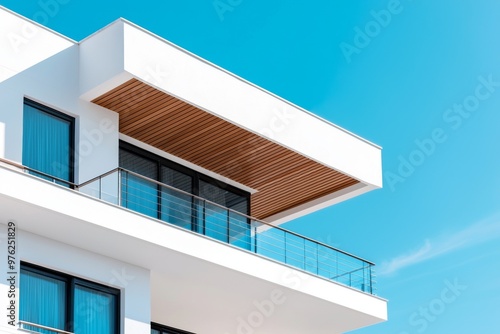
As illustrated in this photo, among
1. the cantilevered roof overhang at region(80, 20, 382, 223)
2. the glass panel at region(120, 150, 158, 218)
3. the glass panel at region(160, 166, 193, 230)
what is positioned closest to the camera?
the cantilevered roof overhang at region(80, 20, 382, 223)

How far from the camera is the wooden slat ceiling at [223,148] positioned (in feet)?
61.3

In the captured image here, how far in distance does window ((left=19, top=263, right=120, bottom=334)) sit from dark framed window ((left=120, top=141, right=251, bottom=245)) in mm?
1640

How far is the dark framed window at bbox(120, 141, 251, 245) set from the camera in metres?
18.8

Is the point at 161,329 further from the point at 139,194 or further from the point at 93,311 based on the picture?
the point at 93,311

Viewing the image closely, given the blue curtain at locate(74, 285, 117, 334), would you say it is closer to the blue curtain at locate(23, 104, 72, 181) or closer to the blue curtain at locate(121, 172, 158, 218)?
the blue curtain at locate(121, 172, 158, 218)

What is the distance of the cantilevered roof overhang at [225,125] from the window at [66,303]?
123 inches

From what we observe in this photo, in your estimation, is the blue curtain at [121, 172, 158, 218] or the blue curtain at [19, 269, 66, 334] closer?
the blue curtain at [19, 269, 66, 334]

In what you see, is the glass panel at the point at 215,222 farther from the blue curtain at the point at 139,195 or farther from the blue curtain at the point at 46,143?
the blue curtain at the point at 46,143

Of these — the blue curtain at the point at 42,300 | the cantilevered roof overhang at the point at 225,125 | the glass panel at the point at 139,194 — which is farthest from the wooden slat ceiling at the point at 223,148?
the blue curtain at the point at 42,300

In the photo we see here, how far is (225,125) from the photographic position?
19.4 m

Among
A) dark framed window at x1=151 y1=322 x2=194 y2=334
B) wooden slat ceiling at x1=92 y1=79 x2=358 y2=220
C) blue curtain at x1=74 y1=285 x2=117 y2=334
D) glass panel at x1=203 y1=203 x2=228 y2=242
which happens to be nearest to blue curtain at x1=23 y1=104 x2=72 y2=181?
wooden slat ceiling at x1=92 y1=79 x2=358 y2=220

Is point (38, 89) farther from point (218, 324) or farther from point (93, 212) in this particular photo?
point (218, 324)

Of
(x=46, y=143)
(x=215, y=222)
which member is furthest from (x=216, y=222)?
(x=46, y=143)

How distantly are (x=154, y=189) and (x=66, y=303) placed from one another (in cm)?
279
